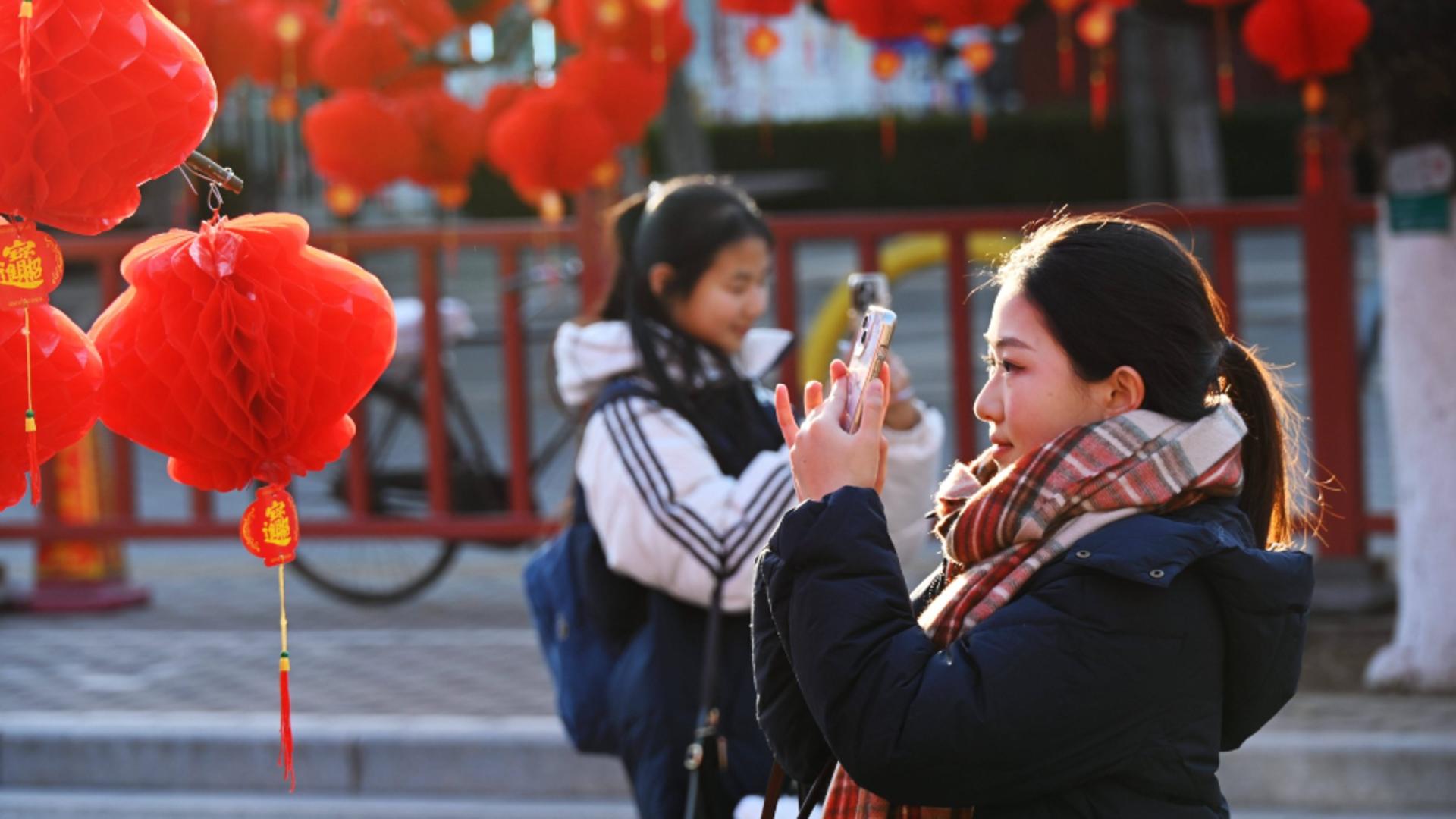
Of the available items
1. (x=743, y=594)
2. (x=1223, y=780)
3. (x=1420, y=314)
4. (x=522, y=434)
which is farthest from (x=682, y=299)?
(x=522, y=434)

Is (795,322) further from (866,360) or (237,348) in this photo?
(237,348)

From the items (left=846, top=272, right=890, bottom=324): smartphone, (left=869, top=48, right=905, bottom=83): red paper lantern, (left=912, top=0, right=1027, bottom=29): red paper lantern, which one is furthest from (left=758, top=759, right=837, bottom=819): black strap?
(left=869, top=48, right=905, bottom=83): red paper lantern

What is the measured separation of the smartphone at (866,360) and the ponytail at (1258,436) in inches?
15.1

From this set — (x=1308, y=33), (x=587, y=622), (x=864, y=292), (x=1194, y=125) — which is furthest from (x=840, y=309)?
(x=1194, y=125)

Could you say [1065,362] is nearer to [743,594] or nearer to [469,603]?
[743,594]

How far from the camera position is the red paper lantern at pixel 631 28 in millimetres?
6102

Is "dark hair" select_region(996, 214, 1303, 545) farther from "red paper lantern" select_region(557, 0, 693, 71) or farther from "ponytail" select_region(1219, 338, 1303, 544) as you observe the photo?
"red paper lantern" select_region(557, 0, 693, 71)

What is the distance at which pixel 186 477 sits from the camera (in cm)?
203

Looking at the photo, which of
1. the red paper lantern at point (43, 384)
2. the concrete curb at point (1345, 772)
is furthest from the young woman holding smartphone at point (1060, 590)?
the concrete curb at point (1345, 772)

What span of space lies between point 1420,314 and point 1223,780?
154 centimetres

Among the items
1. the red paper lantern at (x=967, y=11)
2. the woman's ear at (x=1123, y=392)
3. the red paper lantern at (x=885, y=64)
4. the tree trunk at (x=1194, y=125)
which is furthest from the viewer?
the tree trunk at (x=1194, y=125)

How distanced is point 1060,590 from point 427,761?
12.7 feet

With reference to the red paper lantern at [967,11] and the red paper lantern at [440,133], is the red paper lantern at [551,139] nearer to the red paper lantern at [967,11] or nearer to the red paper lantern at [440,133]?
the red paper lantern at [440,133]

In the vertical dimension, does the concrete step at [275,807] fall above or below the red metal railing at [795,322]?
below
